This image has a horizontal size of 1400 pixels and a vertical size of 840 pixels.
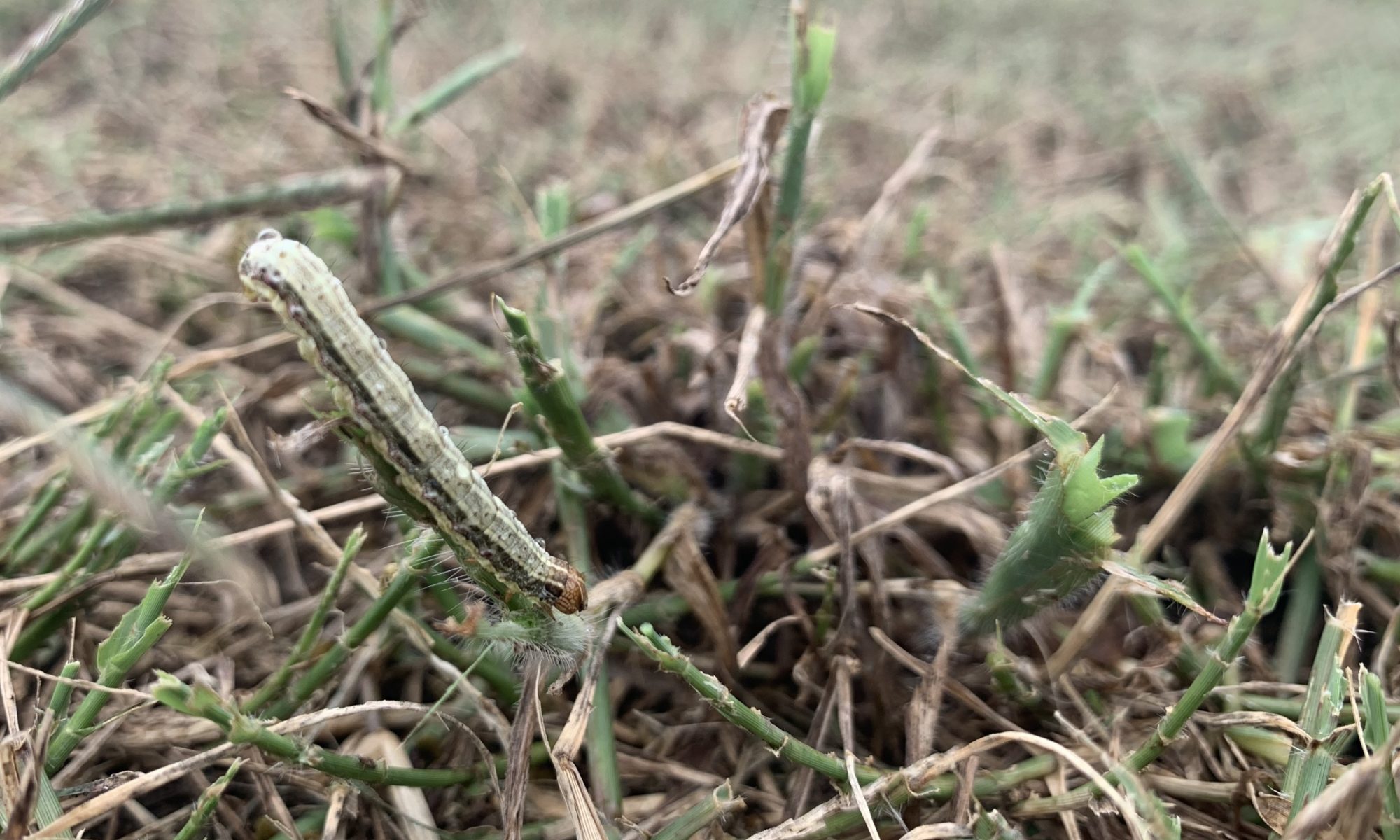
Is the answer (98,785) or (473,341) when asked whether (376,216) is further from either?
(98,785)

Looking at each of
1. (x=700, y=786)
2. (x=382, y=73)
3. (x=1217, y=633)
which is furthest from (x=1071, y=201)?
(x=700, y=786)

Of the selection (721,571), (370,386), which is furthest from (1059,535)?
(370,386)

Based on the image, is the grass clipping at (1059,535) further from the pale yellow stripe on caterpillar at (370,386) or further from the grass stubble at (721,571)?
the pale yellow stripe on caterpillar at (370,386)

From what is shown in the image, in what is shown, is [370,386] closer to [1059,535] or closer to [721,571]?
[721,571]

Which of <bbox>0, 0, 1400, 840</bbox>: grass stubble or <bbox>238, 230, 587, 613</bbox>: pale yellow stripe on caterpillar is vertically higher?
<bbox>238, 230, 587, 613</bbox>: pale yellow stripe on caterpillar

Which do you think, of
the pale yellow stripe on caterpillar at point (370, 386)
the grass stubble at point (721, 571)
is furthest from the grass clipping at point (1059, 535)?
the pale yellow stripe on caterpillar at point (370, 386)

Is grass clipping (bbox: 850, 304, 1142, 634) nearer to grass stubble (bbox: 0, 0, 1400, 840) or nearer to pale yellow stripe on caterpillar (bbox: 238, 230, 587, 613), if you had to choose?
grass stubble (bbox: 0, 0, 1400, 840)

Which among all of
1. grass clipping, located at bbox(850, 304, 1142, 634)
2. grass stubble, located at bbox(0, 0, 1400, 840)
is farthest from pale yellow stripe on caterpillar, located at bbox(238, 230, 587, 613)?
grass clipping, located at bbox(850, 304, 1142, 634)
